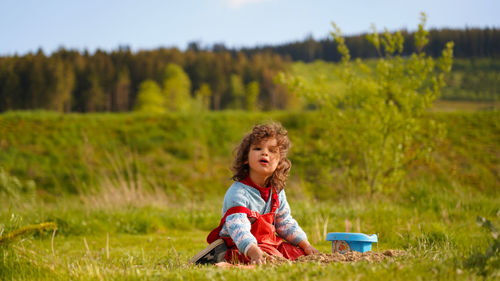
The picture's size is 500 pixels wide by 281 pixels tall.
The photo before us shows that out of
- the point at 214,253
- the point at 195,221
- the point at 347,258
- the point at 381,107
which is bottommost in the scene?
the point at 195,221

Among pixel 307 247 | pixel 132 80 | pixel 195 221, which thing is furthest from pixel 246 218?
pixel 132 80

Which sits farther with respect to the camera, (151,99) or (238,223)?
(151,99)

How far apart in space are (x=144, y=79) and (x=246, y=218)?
66006 millimetres

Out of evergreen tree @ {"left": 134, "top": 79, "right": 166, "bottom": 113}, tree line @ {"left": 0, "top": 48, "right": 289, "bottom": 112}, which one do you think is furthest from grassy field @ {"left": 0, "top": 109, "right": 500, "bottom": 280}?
evergreen tree @ {"left": 134, "top": 79, "right": 166, "bottom": 113}

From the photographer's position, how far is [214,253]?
419cm

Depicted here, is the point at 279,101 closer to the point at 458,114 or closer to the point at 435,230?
the point at 458,114

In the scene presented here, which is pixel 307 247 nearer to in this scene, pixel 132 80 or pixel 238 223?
pixel 238 223

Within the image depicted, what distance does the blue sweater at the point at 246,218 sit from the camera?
387 cm

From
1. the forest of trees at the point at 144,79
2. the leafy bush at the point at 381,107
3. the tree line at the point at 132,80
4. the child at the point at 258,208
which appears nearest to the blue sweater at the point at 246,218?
the child at the point at 258,208

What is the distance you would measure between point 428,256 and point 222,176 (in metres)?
24.0

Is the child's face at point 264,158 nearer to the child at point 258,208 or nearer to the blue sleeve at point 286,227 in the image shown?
the child at point 258,208

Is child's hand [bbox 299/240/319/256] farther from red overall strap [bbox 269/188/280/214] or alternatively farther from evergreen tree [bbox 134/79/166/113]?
evergreen tree [bbox 134/79/166/113]

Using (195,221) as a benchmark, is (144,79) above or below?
above

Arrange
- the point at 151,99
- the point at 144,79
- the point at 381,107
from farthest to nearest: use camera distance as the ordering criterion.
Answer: the point at 144,79
the point at 151,99
the point at 381,107
